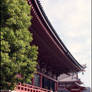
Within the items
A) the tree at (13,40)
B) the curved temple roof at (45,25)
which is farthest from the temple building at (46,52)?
the tree at (13,40)

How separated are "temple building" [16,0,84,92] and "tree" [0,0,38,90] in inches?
81.0

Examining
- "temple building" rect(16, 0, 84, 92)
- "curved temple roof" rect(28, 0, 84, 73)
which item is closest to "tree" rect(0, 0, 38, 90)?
"curved temple roof" rect(28, 0, 84, 73)

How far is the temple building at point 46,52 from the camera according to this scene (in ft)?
39.7

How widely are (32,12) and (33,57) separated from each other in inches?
108

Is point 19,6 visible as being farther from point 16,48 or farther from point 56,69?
point 56,69

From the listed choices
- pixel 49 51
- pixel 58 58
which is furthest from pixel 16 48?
pixel 58 58

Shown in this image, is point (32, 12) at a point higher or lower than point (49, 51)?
higher

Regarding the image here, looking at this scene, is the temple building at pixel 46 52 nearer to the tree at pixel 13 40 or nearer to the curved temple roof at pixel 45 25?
A: the curved temple roof at pixel 45 25

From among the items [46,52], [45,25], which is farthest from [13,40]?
[46,52]

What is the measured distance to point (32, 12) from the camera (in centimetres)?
1137

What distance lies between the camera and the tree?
334 inches

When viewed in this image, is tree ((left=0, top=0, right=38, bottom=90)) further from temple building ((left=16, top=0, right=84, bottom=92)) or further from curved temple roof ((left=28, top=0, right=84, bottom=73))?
temple building ((left=16, top=0, right=84, bottom=92))

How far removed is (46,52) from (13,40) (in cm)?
838

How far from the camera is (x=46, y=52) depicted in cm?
1688
